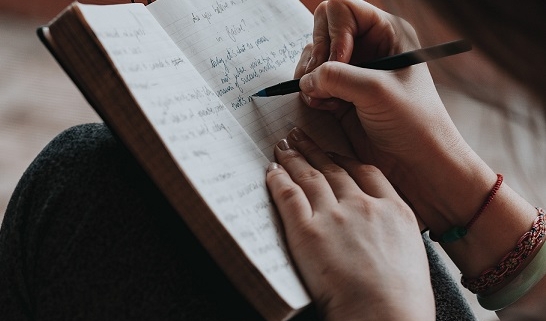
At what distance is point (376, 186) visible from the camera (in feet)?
1.75

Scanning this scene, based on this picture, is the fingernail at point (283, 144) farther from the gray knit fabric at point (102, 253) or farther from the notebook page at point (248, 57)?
the gray knit fabric at point (102, 253)

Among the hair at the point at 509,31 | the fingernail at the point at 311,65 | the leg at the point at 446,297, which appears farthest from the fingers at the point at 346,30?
the hair at the point at 509,31

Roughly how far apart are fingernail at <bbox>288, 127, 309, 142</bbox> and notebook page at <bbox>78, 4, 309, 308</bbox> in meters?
0.05

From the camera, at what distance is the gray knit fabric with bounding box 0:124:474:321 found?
0.48 m

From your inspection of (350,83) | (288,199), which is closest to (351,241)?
(288,199)

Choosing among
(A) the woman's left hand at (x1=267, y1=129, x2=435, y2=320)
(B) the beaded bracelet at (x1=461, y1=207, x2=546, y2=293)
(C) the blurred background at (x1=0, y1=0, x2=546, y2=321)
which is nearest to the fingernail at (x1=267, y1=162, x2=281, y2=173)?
(A) the woman's left hand at (x1=267, y1=129, x2=435, y2=320)

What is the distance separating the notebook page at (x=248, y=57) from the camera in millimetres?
584

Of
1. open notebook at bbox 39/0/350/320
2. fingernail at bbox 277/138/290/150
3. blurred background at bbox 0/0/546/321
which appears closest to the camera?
open notebook at bbox 39/0/350/320

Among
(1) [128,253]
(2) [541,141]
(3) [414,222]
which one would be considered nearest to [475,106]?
(2) [541,141]

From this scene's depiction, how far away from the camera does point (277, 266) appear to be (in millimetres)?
449

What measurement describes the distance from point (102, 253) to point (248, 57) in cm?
26

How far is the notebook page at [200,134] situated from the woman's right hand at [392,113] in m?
0.11

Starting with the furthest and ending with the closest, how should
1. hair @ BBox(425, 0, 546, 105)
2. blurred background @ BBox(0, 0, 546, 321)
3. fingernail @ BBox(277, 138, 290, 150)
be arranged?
1. blurred background @ BBox(0, 0, 546, 321)
2. fingernail @ BBox(277, 138, 290, 150)
3. hair @ BBox(425, 0, 546, 105)

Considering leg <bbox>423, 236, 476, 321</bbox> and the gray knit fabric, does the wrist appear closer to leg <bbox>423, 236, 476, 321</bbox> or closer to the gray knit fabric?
leg <bbox>423, 236, 476, 321</bbox>
